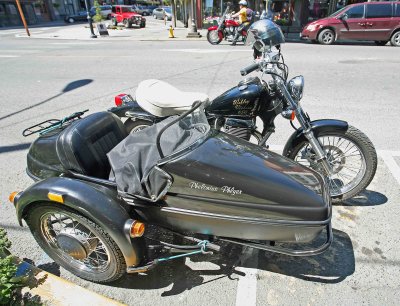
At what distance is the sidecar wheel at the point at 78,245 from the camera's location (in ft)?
6.35

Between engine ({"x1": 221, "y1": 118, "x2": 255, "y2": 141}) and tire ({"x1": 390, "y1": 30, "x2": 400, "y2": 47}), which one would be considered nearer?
engine ({"x1": 221, "y1": 118, "x2": 255, "y2": 141})

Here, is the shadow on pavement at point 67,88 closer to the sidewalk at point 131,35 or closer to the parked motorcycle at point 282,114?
the parked motorcycle at point 282,114

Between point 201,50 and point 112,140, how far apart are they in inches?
380

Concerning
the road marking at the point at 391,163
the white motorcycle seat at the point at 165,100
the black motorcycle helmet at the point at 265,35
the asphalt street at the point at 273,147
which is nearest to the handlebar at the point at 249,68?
the black motorcycle helmet at the point at 265,35

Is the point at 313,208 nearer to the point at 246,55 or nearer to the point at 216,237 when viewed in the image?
the point at 216,237

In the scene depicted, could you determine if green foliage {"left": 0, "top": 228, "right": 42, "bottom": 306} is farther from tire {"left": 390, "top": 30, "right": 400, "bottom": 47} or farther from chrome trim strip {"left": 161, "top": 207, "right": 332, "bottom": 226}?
tire {"left": 390, "top": 30, "right": 400, "bottom": 47}

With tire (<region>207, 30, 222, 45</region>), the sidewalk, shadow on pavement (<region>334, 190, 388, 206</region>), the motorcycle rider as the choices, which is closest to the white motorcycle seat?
shadow on pavement (<region>334, 190, 388, 206</region>)

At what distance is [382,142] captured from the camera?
3969 millimetres

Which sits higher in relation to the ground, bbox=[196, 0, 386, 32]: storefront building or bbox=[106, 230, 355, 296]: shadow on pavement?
bbox=[196, 0, 386, 32]: storefront building

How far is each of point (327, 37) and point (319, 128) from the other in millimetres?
10822

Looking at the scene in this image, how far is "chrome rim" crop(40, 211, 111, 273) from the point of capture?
1993mm

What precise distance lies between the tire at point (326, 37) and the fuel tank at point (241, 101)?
10.6 m

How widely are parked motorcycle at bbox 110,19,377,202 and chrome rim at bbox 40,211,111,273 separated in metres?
1.29

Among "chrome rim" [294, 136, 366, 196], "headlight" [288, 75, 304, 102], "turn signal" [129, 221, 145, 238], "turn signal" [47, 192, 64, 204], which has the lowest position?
"chrome rim" [294, 136, 366, 196]
